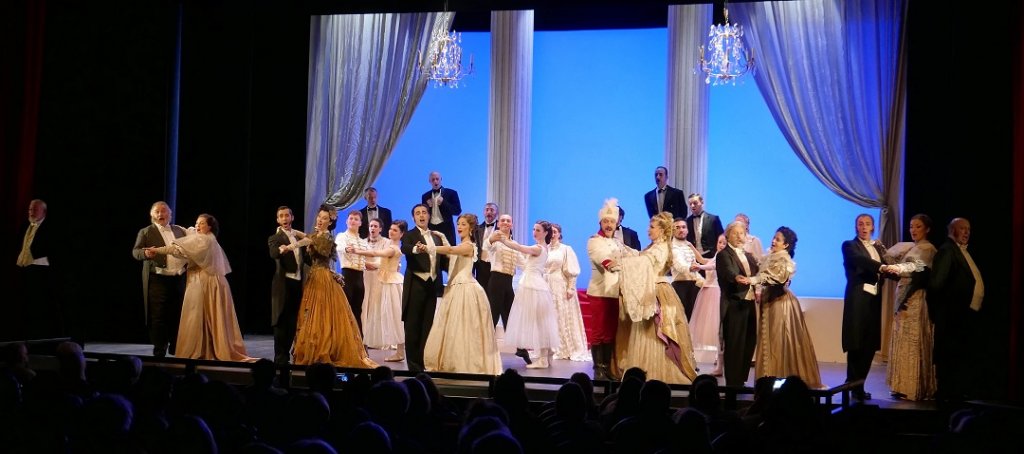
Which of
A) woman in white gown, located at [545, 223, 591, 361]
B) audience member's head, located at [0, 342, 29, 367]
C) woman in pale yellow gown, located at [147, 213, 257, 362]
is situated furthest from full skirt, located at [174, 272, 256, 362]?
woman in white gown, located at [545, 223, 591, 361]

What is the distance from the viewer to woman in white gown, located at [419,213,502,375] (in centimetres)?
830

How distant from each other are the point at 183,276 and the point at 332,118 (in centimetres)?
360

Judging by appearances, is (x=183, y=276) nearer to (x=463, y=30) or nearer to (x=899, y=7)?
(x=463, y=30)

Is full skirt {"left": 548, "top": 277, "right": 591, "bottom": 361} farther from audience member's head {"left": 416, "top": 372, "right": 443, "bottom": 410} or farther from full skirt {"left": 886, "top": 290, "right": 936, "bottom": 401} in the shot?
audience member's head {"left": 416, "top": 372, "right": 443, "bottom": 410}

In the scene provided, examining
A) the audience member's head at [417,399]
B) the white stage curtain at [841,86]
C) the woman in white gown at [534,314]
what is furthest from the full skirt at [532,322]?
the audience member's head at [417,399]

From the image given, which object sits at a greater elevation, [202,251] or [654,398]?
[202,251]

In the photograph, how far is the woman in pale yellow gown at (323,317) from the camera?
334 inches

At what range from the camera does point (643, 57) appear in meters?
12.1

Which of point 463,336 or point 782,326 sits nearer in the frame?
point 782,326

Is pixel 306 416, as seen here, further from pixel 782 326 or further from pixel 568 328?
pixel 568 328

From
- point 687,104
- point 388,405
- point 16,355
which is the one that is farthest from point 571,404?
point 687,104

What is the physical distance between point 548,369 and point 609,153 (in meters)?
3.80

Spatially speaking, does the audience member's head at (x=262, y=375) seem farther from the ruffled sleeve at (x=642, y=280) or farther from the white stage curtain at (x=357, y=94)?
the white stage curtain at (x=357, y=94)

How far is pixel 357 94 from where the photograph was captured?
12.2 metres
